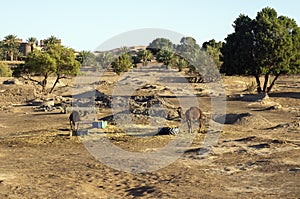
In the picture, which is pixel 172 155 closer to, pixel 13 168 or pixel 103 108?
pixel 13 168

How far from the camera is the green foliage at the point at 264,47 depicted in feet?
154

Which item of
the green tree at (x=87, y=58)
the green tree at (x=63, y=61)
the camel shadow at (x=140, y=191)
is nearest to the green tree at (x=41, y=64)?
the green tree at (x=63, y=61)

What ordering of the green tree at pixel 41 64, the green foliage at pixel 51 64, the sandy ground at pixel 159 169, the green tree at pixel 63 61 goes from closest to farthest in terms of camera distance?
the sandy ground at pixel 159 169 → the green tree at pixel 41 64 → the green foliage at pixel 51 64 → the green tree at pixel 63 61

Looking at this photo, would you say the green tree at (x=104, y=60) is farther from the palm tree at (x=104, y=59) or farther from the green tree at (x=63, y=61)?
the green tree at (x=63, y=61)

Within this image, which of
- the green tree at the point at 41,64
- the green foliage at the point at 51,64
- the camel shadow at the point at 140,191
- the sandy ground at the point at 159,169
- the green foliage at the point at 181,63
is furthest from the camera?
the green foliage at the point at 181,63

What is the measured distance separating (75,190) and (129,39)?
11581mm

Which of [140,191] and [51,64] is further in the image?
[51,64]

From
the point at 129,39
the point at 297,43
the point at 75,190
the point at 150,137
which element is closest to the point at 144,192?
the point at 75,190

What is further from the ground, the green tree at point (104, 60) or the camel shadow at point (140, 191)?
the green tree at point (104, 60)

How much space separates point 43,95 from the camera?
159 feet

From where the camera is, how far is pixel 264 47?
46812 millimetres

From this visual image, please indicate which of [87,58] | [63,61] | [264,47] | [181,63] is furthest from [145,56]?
[264,47]

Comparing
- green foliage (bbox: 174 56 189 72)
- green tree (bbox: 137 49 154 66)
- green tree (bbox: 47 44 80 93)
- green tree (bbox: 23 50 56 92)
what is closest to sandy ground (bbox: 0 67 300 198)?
green tree (bbox: 23 50 56 92)

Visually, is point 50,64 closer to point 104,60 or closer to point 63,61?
point 63,61
